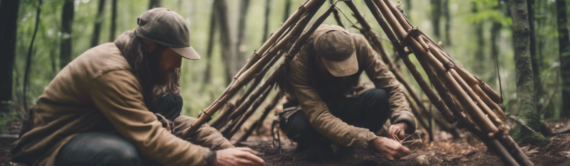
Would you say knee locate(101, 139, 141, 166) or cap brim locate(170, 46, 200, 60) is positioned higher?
cap brim locate(170, 46, 200, 60)

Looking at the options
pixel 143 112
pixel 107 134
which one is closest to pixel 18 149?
pixel 107 134

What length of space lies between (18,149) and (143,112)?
787 mm

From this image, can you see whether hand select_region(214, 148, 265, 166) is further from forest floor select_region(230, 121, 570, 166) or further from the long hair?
forest floor select_region(230, 121, 570, 166)

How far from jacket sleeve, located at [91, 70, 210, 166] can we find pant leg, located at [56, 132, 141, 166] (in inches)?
2.7

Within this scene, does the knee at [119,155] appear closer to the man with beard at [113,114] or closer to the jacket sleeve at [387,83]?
the man with beard at [113,114]

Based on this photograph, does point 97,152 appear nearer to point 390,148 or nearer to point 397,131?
point 390,148

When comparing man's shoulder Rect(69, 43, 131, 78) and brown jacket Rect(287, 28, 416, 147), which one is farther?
brown jacket Rect(287, 28, 416, 147)

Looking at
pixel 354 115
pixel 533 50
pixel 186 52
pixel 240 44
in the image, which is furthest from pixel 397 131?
pixel 240 44

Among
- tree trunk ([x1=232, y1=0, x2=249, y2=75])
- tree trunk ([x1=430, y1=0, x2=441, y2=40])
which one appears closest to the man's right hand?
tree trunk ([x1=232, y1=0, x2=249, y2=75])

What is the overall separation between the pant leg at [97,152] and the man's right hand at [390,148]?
1617mm

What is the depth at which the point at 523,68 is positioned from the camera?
3.17 meters

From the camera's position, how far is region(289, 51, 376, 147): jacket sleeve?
8.61 ft

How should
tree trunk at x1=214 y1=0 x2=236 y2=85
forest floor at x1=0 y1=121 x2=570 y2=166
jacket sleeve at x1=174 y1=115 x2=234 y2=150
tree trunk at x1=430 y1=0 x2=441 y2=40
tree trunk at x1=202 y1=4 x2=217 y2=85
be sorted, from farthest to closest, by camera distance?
tree trunk at x1=202 y1=4 x2=217 y2=85
tree trunk at x1=214 y1=0 x2=236 y2=85
tree trunk at x1=430 y1=0 x2=441 y2=40
forest floor at x1=0 y1=121 x2=570 y2=166
jacket sleeve at x1=174 y1=115 x2=234 y2=150

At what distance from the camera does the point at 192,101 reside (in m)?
7.73
